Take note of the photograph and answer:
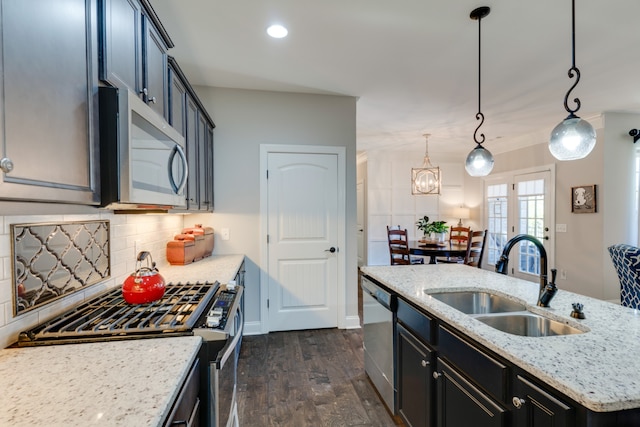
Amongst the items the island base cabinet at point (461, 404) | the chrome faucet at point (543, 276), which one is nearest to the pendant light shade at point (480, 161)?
the chrome faucet at point (543, 276)

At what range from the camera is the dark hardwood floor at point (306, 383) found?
2.02 metres

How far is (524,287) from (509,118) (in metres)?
3.38

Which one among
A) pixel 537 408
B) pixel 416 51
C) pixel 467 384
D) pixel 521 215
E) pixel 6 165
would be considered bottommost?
pixel 467 384

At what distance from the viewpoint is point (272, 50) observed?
250 centimetres

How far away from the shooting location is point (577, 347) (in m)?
1.05

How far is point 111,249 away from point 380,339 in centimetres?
179

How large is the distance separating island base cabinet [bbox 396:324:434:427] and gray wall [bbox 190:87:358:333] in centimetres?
162

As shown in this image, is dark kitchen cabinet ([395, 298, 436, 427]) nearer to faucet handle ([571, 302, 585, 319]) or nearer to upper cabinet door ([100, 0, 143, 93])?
faucet handle ([571, 302, 585, 319])

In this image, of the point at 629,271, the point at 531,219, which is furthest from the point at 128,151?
the point at 531,219

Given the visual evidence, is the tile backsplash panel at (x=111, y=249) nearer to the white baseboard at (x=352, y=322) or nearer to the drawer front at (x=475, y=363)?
the drawer front at (x=475, y=363)

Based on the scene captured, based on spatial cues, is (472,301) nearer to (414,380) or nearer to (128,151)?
(414,380)

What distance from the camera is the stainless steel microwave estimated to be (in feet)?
3.28

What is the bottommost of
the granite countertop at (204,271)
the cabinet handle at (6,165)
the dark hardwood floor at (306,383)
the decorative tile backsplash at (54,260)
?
the dark hardwood floor at (306,383)

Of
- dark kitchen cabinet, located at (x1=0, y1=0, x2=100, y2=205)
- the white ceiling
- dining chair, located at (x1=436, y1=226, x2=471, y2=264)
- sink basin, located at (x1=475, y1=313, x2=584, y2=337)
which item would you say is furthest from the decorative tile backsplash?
dining chair, located at (x1=436, y1=226, x2=471, y2=264)
